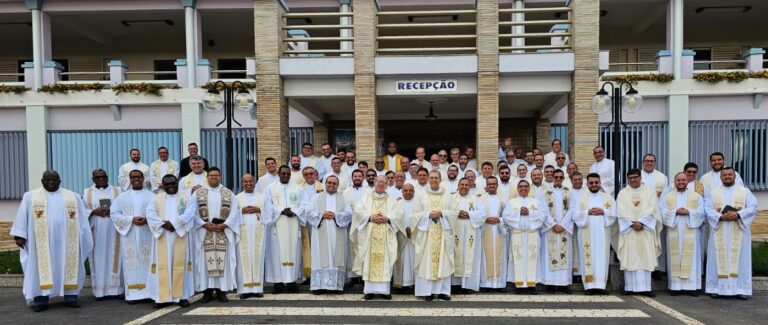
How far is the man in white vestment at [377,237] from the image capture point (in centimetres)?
840

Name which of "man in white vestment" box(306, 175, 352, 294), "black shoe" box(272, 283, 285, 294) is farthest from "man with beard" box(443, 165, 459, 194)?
"black shoe" box(272, 283, 285, 294)

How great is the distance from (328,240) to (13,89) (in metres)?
12.5

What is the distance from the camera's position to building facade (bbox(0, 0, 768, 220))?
41.4ft

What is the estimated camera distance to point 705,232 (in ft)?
29.9

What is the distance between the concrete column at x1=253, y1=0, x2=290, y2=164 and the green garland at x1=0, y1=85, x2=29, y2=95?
863 centimetres

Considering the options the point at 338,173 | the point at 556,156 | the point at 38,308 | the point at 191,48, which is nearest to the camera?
the point at 38,308

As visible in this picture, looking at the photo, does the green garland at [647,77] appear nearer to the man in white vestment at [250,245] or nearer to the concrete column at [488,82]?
the concrete column at [488,82]

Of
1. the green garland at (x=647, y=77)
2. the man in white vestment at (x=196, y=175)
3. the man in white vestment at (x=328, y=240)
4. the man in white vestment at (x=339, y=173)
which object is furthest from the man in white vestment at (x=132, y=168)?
the green garland at (x=647, y=77)

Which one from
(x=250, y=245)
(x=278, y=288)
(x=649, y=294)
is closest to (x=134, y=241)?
(x=250, y=245)

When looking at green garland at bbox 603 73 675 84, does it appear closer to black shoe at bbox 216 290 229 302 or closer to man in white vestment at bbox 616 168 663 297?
man in white vestment at bbox 616 168 663 297

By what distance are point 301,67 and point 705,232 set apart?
776 cm

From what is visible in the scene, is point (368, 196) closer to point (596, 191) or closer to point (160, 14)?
point (596, 191)

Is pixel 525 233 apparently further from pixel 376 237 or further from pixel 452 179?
pixel 376 237

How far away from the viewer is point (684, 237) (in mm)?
8852
